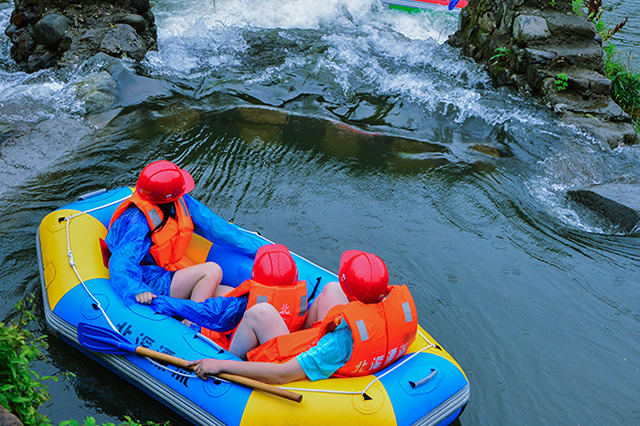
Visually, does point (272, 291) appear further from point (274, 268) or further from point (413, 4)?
point (413, 4)

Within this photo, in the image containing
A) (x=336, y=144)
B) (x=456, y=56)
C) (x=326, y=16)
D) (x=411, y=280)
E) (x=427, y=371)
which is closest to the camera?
(x=427, y=371)

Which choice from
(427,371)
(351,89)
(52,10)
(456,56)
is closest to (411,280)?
(427,371)

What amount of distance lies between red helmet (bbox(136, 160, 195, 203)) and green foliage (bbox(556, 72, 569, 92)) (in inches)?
228

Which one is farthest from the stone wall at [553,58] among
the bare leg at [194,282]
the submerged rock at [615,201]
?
the bare leg at [194,282]

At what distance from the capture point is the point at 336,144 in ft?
22.3

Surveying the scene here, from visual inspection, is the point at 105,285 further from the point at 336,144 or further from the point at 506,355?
the point at 336,144

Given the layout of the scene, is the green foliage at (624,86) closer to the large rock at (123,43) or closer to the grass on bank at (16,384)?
the large rock at (123,43)

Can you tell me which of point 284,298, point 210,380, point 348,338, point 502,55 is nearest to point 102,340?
point 210,380

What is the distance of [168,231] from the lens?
388cm

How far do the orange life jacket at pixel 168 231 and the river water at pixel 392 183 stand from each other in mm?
881

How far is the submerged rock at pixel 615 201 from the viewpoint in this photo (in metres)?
5.59

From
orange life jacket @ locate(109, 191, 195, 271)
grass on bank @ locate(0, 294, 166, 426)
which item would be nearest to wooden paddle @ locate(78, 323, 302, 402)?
orange life jacket @ locate(109, 191, 195, 271)

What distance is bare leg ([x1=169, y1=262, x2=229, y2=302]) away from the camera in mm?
3760

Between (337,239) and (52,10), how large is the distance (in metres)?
6.20
